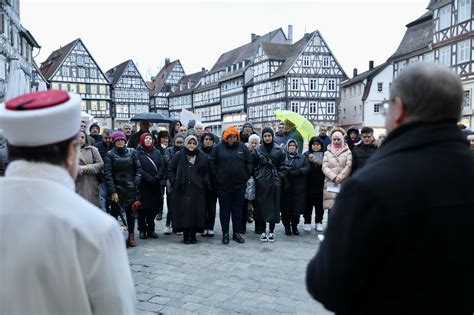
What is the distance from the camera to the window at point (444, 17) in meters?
30.7

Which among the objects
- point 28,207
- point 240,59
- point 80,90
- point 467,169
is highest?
point 240,59

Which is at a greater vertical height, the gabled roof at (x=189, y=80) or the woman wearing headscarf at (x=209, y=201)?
the gabled roof at (x=189, y=80)

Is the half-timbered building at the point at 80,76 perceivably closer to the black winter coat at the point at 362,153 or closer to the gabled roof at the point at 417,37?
the gabled roof at the point at 417,37

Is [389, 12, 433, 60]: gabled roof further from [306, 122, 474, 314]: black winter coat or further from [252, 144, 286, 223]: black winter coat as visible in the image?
[306, 122, 474, 314]: black winter coat

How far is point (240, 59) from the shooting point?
59125mm

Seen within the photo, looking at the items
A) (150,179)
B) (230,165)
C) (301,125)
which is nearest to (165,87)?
(301,125)

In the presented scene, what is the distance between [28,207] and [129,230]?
6.05 metres


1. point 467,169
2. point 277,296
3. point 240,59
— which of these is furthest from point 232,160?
point 240,59

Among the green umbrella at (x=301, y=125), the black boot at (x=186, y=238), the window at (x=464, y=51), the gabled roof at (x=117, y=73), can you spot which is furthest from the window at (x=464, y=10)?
the gabled roof at (x=117, y=73)

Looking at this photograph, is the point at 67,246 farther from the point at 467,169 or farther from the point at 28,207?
the point at 467,169

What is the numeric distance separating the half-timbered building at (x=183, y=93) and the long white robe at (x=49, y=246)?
69.5 metres

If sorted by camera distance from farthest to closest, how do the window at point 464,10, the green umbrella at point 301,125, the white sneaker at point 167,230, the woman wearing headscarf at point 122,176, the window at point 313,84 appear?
the window at point 313,84
the window at point 464,10
the green umbrella at point 301,125
the white sneaker at point 167,230
the woman wearing headscarf at point 122,176

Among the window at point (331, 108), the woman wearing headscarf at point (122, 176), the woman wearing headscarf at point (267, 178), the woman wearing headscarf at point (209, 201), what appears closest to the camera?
the woman wearing headscarf at point (122, 176)

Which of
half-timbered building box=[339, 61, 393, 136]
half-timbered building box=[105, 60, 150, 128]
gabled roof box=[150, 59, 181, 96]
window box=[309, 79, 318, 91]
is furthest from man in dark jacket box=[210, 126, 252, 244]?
gabled roof box=[150, 59, 181, 96]
